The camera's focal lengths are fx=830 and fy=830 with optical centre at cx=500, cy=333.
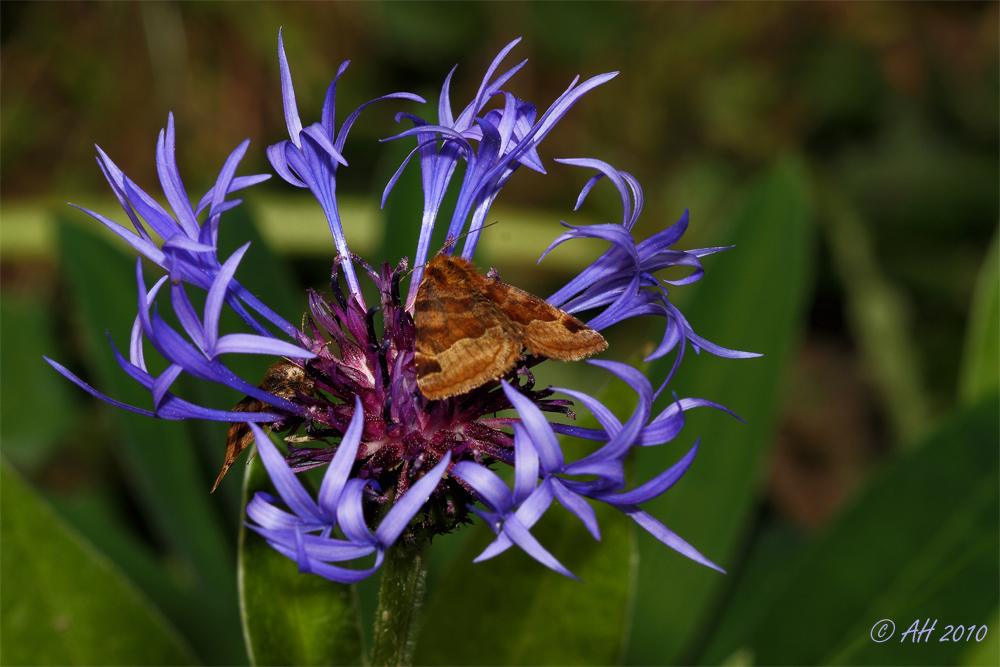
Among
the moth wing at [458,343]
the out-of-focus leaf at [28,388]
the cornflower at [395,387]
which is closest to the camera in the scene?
the cornflower at [395,387]

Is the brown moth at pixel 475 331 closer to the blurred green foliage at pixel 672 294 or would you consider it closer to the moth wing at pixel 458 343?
the moth wing at pixel 458 343

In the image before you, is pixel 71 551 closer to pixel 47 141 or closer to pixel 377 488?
pixel 377 488

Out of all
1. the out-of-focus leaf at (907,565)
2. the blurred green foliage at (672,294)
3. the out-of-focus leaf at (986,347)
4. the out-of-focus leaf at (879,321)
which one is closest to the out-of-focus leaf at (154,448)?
the blurred green foliage at (672,294)

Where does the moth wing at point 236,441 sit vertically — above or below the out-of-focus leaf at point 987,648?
above

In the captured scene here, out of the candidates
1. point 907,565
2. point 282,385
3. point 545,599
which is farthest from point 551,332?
point 907,565

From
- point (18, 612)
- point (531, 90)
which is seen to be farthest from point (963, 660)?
point (531, 90)
